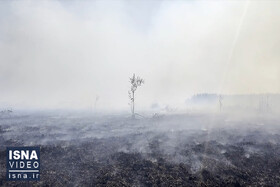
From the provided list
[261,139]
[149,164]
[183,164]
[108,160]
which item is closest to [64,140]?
[108,160]

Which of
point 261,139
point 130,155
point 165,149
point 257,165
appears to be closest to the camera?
point 257,165

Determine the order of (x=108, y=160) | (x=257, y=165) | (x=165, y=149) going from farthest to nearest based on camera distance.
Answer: (x=165, y=149) < (x=108, y=160) < (x=257, y=165)

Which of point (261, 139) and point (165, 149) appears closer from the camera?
point (165, 149)

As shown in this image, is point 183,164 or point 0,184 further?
point 183,164

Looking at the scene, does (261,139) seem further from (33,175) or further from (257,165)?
(33,175)

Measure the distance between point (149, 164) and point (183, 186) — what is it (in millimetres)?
5610

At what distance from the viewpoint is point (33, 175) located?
19.2 metres

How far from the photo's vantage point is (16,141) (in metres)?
31.0

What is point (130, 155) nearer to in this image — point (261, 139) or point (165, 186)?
point (165, 186)

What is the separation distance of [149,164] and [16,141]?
24.2 metres

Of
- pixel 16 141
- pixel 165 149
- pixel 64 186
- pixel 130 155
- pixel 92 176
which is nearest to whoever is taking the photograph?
pixel 64 186

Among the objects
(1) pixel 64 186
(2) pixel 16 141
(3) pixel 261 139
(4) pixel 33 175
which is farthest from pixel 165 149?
(2) pixel 16 141

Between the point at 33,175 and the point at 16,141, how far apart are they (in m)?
15.5

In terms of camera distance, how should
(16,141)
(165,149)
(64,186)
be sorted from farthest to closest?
1. (16,141)
2. (165,149)
3. (64,186)
